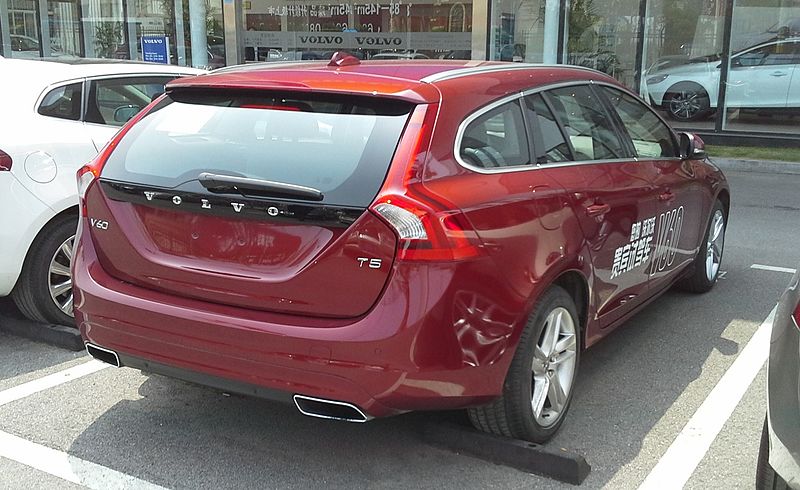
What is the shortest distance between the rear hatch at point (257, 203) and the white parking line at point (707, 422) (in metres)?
1.46

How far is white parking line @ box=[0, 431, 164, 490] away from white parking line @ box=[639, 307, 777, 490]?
2.03 meters

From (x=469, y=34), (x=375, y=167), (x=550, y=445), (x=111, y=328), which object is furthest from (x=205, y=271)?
(x=469, y=34)

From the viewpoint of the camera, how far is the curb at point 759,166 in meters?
11.6

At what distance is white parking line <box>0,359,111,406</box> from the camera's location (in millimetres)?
4141

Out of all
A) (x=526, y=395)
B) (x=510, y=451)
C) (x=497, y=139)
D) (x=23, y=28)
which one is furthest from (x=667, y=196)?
(x=23, y=28)

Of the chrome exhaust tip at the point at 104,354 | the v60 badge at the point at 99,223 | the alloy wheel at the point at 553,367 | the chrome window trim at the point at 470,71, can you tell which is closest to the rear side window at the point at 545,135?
the chrome window trim at the point at 470,71

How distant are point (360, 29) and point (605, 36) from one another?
5596 mm

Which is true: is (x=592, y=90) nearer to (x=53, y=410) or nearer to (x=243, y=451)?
(x=243, y=451)

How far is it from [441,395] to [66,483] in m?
1.56

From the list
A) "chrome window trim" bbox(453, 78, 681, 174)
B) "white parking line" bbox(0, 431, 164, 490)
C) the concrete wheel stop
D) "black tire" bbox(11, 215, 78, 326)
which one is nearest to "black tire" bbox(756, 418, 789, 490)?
the concrete wheel stop

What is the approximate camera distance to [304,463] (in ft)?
11.3

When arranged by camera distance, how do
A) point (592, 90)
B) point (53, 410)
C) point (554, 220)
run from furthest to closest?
1. point (592, 90)
2. point (53, 410)
3. point (554, 220)

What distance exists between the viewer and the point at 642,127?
15.8 ft

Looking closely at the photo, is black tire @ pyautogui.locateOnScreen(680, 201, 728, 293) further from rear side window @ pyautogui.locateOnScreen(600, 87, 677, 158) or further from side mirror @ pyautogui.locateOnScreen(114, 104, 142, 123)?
side mirror @ pyautogui.locateOnScreen(114, 104, 142, 123)
